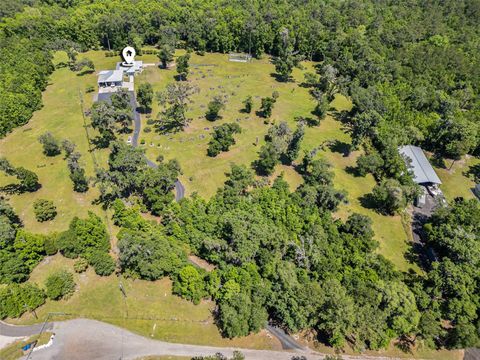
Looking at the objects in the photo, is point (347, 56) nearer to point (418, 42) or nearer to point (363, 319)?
point (418, 42)

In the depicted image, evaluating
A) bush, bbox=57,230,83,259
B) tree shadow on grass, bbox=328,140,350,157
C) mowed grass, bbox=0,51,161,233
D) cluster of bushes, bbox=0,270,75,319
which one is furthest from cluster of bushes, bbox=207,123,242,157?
cluster of bushes, bbox=0,270,75,319

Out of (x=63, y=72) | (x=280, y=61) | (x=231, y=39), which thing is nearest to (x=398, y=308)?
(x=280, y=61)

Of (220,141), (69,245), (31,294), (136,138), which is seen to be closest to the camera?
(31,294)

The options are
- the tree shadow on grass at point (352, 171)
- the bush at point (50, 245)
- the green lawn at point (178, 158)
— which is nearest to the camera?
the green lawn at point (178, 158)

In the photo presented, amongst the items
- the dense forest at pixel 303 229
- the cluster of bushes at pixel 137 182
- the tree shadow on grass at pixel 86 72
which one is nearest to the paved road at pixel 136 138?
the dense forest at pixel 303 229

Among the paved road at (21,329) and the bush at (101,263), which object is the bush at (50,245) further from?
the paved road at (21,329)

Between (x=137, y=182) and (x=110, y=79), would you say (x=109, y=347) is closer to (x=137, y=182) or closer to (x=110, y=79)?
(x=137, y=182)

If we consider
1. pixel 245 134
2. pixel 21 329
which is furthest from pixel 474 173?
pixel 21 329
